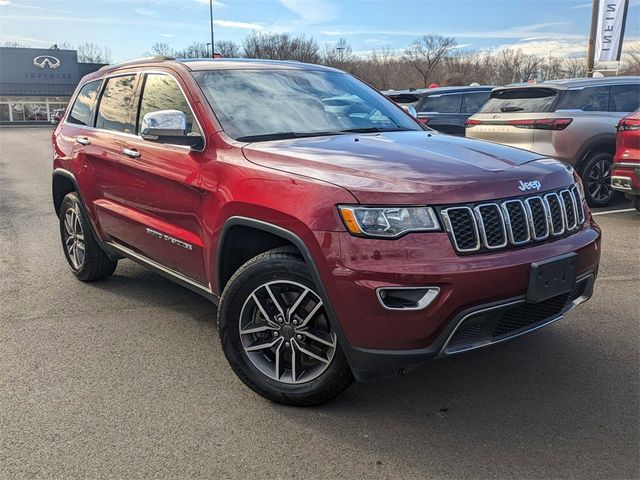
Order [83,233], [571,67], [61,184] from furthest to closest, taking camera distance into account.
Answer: [571,67] → [61,184] → [83,233]

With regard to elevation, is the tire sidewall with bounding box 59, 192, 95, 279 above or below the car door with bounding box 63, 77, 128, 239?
below

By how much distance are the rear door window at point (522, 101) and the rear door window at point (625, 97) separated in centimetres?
90

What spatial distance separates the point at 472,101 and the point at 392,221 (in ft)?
32.9

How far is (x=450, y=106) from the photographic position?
11.8 meters

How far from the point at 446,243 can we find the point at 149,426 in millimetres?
1695

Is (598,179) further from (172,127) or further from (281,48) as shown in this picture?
(281,48)

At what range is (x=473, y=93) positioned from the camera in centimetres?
1183

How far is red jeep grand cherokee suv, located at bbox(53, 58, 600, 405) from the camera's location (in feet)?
8.48

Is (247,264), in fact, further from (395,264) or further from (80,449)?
(80,449)

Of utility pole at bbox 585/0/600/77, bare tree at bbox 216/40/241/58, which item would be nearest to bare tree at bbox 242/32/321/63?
bare tree at bbox 216/40/241/58

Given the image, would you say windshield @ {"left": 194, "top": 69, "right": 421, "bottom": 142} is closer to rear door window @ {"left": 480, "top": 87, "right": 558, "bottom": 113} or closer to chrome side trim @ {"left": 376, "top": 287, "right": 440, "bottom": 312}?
chrome side trim @ {"left": 376, "top": 287, "right": 440, "bottom": 312}

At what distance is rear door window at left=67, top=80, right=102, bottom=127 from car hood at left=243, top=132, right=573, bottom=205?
7.80 feet

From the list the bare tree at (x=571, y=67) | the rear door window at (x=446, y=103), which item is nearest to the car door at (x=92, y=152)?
the rear door window at (x=446, y=103)

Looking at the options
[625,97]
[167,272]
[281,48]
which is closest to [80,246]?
[167,272]
